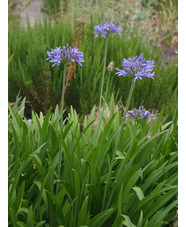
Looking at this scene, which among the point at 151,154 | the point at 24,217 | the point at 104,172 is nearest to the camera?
the point at 24,217

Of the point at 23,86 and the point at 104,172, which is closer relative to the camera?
the point at 104,172

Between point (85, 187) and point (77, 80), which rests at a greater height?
point (77, 80)

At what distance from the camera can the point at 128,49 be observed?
10.8ft

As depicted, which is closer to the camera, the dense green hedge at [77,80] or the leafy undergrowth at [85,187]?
the leafy undergrowth at [85,187]

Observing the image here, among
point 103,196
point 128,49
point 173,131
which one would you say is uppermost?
point 128,49

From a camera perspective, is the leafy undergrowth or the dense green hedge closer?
the leafy undergrowth

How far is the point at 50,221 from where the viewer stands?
1.49 meters

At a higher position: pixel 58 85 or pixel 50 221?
pixel 58 85

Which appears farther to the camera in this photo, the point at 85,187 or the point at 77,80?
the point at 77,80
